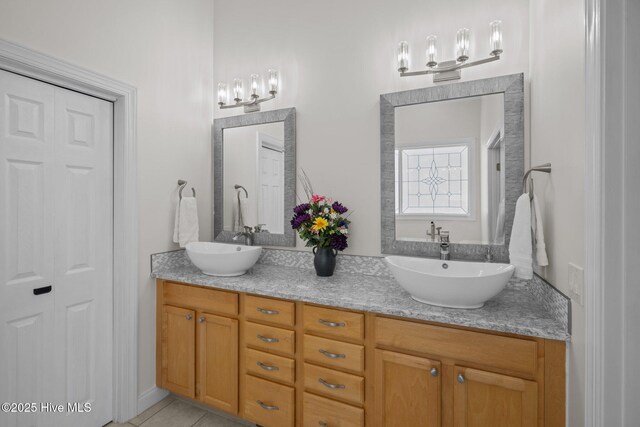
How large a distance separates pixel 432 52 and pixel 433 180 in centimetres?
74

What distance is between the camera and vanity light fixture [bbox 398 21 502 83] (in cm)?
172

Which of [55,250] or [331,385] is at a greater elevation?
[55,250]

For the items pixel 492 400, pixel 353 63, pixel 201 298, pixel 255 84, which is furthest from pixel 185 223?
pixel 492 400

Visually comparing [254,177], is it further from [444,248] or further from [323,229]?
[444,248]

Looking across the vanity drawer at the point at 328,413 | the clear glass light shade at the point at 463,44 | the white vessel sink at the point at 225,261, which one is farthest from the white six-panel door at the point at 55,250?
the clear glass light shade at the point at 463,44

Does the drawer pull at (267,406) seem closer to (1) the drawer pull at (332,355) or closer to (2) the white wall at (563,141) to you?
(1) the drawer pull at (332,355)

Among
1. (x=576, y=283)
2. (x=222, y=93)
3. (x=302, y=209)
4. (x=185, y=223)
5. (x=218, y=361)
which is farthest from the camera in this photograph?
(x=222, y=93)

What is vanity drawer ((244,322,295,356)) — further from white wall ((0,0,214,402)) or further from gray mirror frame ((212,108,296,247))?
white wall ((0,0,214,402))

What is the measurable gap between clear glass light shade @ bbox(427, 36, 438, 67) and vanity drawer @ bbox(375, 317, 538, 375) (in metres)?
1.45

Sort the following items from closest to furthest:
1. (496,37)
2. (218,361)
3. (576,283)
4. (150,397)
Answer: (576,283)
(496,37)
(218,361)
(150,397)

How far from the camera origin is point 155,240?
2.20m

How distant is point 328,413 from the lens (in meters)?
1.61

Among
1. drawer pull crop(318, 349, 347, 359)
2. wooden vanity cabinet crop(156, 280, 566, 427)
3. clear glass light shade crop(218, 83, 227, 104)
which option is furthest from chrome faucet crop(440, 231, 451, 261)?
clear glass light shade crop(218, 83, 227, 104)

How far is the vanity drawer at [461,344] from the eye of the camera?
4.13 ft
